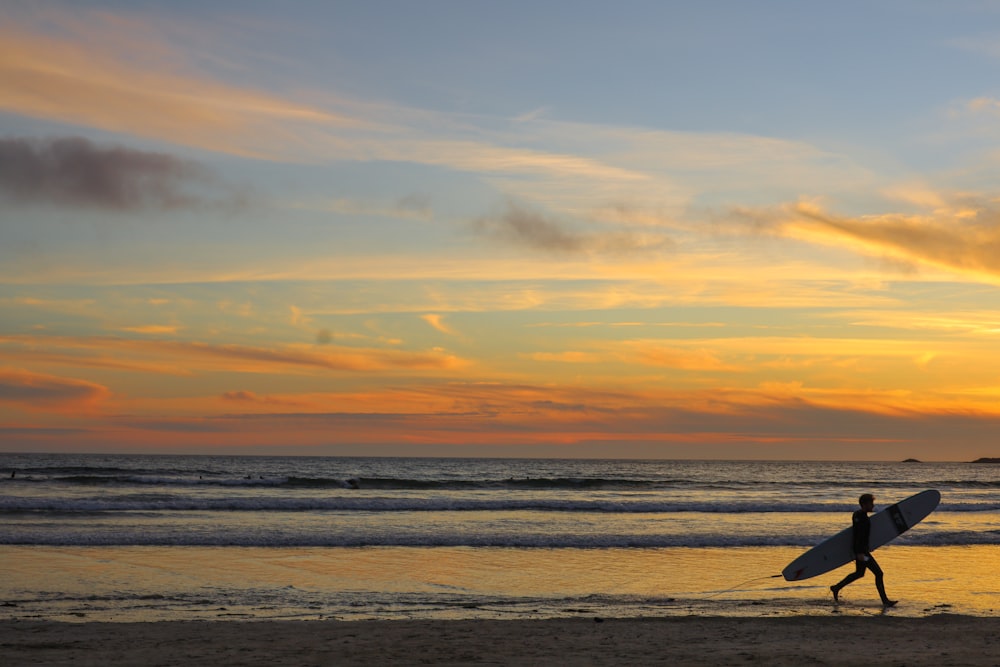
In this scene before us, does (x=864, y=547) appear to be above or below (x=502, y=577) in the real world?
above

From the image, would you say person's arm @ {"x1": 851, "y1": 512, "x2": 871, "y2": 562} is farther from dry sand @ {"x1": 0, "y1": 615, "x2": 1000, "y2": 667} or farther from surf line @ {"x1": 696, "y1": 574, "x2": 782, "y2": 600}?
surf line @ {"x1": 696, "y1": 574, "x2": 782, "y2": 600}

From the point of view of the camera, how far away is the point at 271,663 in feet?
31.2

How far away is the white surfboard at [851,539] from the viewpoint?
16172 mm

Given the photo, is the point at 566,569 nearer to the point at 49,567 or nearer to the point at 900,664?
the point at 900,664

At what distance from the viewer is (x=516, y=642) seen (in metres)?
10.7

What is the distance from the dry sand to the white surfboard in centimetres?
370

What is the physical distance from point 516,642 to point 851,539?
28.1 ft

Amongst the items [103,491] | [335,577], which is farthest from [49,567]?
[103,491]

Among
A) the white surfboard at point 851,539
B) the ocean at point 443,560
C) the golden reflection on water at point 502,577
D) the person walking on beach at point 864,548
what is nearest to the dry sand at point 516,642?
the ocean at point 443,560

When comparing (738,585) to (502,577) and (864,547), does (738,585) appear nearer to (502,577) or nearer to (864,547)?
(864,547)

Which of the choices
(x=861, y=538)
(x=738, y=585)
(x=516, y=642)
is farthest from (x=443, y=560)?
(x=861, y=538)

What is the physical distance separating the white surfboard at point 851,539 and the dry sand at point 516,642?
12.1 feet

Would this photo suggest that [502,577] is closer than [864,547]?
No

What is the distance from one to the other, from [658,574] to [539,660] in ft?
26.7
